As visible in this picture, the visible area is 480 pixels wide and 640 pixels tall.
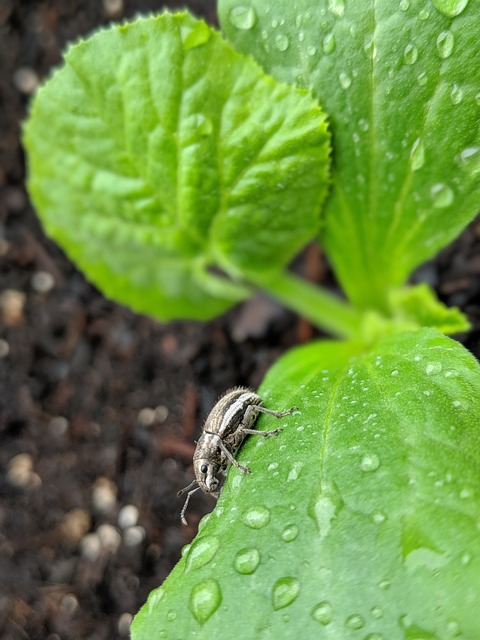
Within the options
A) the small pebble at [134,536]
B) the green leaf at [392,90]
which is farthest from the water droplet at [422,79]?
the small pebble at [134,536]

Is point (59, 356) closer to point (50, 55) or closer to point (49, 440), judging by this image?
point (49, 440)

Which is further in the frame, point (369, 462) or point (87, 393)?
point (87, 393)

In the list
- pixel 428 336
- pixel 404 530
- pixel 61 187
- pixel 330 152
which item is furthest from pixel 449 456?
pixel 61 187

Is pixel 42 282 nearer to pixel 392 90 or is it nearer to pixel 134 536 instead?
pixel 134 536

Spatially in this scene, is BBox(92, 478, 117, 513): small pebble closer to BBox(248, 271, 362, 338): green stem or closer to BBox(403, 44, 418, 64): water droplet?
BBox(248, 271, 362, 338): green stem

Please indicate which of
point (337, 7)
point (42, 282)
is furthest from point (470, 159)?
point (42, 282)
